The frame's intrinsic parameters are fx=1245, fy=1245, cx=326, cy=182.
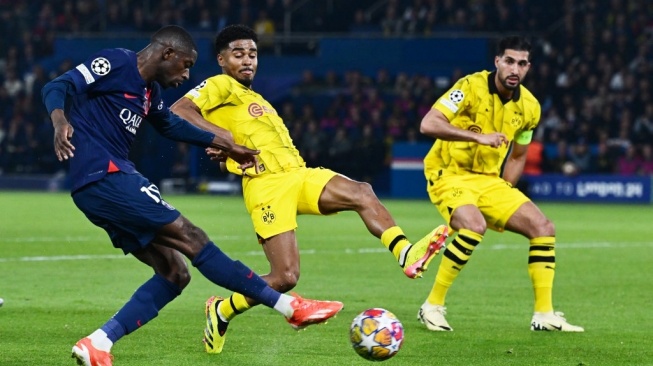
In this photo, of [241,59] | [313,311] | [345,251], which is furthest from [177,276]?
[345,251]

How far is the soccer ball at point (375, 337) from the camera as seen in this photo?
6.64 meters

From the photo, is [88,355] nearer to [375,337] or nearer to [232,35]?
[375,337]

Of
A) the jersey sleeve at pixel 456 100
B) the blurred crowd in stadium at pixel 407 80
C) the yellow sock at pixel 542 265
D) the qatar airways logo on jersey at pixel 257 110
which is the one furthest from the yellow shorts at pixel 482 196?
the blurred crowd in stadium at pixel 407 80

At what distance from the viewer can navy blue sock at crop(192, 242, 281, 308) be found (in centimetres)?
666

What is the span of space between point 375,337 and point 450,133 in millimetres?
2527

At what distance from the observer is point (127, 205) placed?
6.54 meters

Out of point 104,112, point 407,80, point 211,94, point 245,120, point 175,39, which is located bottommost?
point 407,80

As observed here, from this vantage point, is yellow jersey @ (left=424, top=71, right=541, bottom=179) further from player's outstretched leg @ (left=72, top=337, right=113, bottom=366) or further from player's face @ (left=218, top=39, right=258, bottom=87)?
player's outstretched leg @ (left=72, top=337, right=113, bottom=366)

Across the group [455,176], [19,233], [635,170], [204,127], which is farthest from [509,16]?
[204,127]

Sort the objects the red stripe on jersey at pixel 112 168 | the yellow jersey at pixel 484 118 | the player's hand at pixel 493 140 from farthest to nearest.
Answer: the yellow jersey at pixel 484 118 → the player's hand at pixel 493 140 → the red stripe on jersey at pixel 112 168

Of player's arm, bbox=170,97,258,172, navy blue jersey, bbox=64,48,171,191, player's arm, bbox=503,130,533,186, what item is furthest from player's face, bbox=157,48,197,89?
player's arm, bbox=503,130,533,186

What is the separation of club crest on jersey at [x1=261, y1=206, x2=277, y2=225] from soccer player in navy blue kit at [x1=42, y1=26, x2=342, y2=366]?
39.0 inches

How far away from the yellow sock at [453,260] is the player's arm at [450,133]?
2.41ft

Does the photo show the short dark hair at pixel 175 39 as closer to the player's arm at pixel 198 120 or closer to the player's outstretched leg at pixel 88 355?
the player's arm at pixel 198 120
